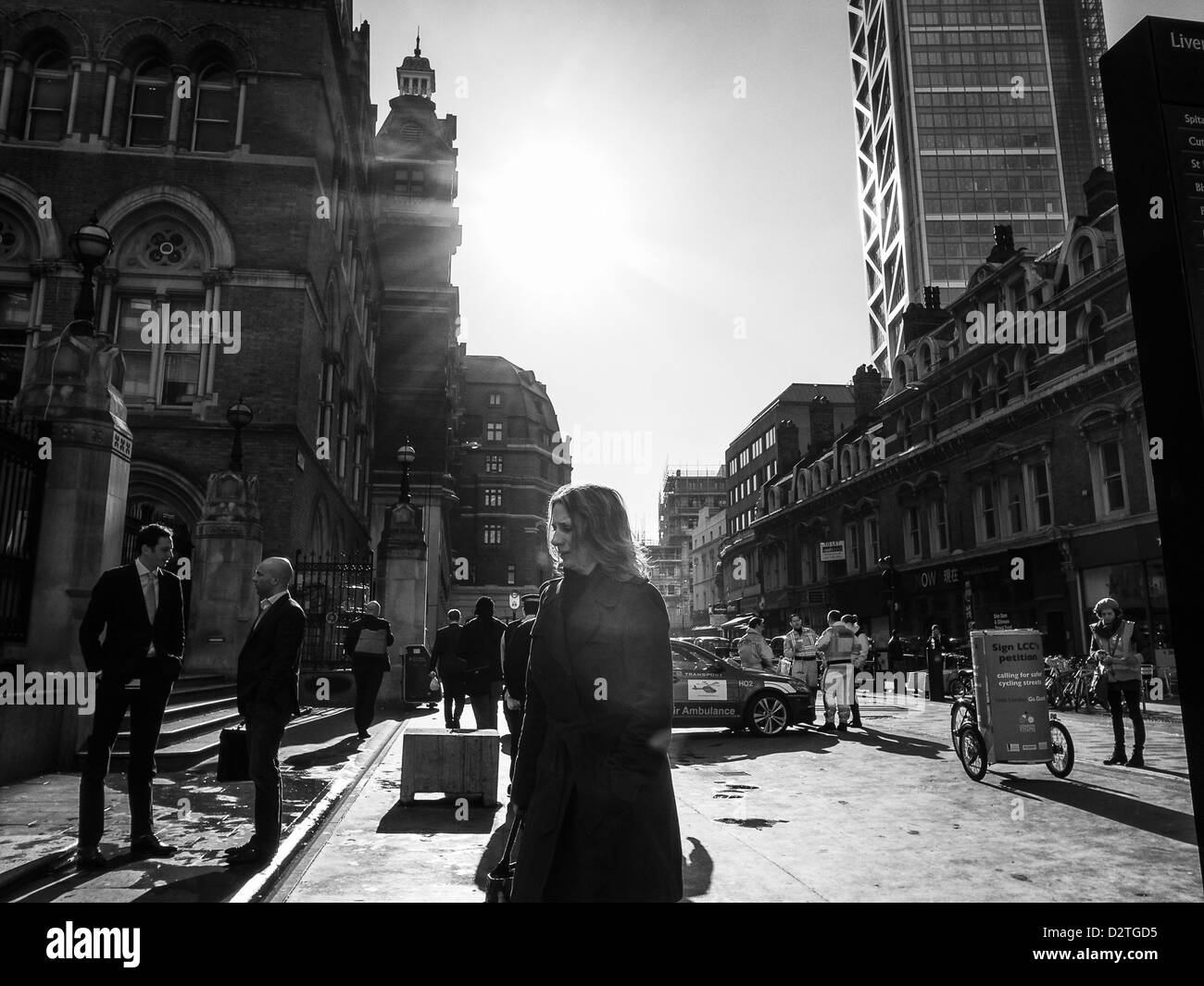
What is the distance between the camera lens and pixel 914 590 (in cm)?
3541

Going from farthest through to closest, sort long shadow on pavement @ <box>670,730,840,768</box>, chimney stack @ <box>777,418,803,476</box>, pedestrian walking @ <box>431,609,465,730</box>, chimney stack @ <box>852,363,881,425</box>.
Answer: chimney stack @ <box>777,418,803,476</box>
chimney stack @ <box>852,363,881,425</box>
pedestrian walking @ <box>431,609,465,730</box>
long shadow on pavement @ <box>670,730,840,768</box>

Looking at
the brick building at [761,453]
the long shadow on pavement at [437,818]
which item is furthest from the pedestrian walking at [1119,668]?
the brick building at [761,453]

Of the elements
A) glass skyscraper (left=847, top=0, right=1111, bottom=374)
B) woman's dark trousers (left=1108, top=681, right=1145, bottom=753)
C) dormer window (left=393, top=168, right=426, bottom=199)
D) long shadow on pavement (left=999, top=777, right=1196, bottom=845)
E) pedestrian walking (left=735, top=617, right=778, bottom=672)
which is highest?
glass skyscraper (left=847, top=0, right=1111, bottom=374)

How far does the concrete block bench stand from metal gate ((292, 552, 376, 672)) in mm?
10804

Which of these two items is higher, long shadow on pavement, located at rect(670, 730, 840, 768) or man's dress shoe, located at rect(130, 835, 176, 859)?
man's dress shoe, located at rect(130, 835, 176, 859)

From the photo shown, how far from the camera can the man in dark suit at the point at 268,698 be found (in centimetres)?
547

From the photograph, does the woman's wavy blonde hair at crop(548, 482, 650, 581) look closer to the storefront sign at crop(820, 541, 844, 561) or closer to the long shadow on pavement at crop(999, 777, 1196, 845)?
the long shadow on pavement at crop(999, 777, 1196, 845)

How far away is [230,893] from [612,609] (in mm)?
3353

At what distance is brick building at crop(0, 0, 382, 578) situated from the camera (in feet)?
67.8

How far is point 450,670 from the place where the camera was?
41.1 ft

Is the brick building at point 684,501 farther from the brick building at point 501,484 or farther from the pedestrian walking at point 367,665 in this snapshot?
the pedestrian walking at point 367,665

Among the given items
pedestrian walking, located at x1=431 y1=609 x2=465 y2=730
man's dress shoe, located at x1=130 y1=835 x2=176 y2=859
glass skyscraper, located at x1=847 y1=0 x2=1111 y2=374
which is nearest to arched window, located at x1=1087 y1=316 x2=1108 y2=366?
pedestrian walking, located at x1=431 y1=609 x2=465 y2=730

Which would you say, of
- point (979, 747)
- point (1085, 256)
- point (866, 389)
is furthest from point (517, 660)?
point (866, 389)

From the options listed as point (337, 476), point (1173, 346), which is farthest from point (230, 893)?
point (337, 476)
